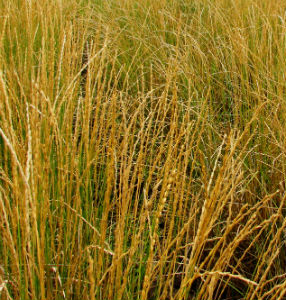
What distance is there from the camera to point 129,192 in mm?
964

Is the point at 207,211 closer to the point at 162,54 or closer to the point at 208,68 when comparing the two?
the point at 208,68

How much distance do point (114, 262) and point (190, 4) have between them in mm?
2775

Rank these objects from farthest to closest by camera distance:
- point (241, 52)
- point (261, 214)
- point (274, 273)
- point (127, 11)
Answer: point (127, 11) < point (241, 52) < point (261, 214) < point (274, 273)

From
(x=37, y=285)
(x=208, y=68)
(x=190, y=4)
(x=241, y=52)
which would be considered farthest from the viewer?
(x=190, y=4)

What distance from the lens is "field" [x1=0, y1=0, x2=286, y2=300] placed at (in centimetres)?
85

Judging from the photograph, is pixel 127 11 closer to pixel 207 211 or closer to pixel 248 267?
pixel 248 267

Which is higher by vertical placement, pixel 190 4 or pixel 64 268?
pixel 190 4

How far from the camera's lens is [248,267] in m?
1.52

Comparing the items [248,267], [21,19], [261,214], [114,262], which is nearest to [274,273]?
[248,267]

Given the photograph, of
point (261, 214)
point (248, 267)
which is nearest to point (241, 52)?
point (261, 214)

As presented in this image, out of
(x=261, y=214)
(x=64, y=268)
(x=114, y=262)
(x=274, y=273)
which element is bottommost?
(x=274, y=273)

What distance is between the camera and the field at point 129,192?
33.7 inches

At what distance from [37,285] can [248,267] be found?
0.78 meters

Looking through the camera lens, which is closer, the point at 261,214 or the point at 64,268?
the point at 64,268
